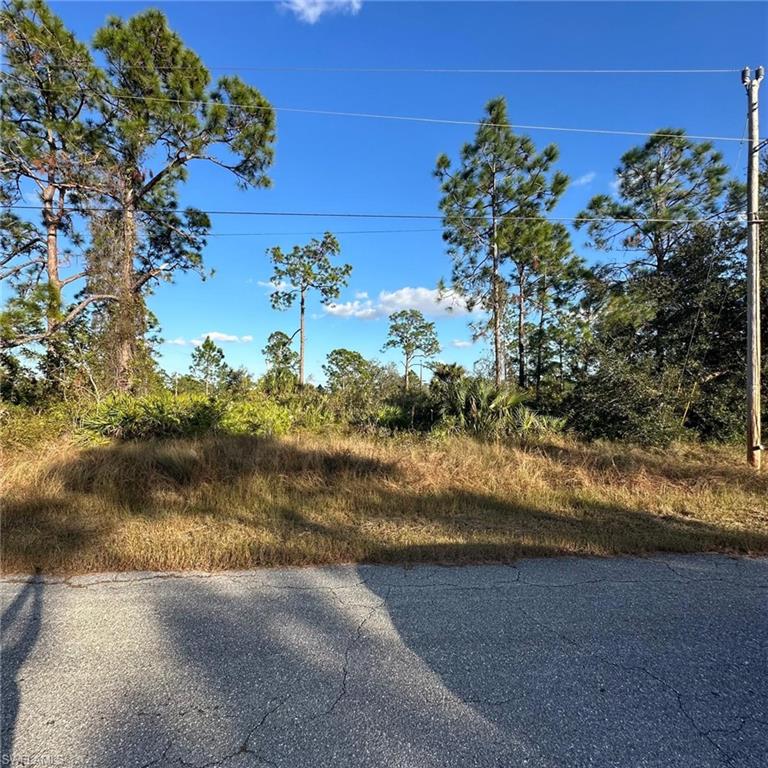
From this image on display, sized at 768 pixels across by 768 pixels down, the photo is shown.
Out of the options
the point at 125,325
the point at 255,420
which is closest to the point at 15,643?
the point at 255,420

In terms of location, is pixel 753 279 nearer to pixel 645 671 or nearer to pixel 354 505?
pixel 354 505

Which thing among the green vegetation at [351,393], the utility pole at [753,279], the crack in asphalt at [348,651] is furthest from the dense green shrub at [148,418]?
the utility pole at [753,279]

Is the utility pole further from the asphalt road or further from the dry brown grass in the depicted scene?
the asphalt road

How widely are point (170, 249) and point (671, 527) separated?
65.0 ft

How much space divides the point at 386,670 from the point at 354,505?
3.20 metres

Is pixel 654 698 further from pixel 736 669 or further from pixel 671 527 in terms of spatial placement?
pixel 671 527

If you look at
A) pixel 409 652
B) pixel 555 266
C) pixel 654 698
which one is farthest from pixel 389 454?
pixel 555 266

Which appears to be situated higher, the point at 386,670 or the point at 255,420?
the point at 255,420

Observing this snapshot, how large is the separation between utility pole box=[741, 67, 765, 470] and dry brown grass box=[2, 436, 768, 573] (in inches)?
29.3

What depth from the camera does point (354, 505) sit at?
5.42 m

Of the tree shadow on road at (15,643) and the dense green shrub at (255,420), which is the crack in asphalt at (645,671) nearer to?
the tree shadow on road at (15,643)

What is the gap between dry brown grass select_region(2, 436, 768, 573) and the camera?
3.93 m

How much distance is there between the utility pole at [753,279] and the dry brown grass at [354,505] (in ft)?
2.45

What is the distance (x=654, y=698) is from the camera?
2.04 m
